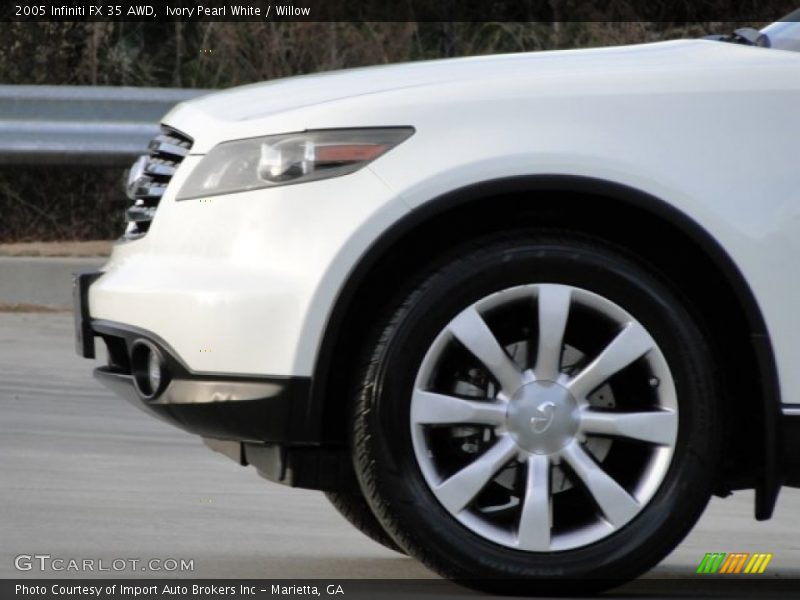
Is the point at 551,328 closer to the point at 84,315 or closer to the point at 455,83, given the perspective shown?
the point at 455,83

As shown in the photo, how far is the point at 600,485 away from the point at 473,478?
283 millimetres

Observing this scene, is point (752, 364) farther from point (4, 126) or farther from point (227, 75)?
point (227, 75)

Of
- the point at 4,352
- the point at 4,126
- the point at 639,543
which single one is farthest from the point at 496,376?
the point at 4,126

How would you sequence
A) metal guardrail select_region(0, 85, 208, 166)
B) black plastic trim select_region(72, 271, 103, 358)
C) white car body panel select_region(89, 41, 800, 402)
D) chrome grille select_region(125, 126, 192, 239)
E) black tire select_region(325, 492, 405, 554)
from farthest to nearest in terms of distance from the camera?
metal guardrail select_region(0, 85, 208, 166) → black tire select_region(325, 492, 405, 554) → black plastic trim select_region(72, 271, 103, 358) → chrome grille select_region(125, 126, 192, 239) → white car body panel select_region(89, 41, 800, 402)

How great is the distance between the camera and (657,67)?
428cm

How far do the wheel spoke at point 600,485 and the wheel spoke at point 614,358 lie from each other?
5.2 inches

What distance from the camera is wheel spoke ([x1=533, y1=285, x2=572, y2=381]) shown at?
4199 mm

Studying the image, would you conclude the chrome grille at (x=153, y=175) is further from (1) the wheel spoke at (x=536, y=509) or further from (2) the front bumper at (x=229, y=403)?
(1) the wheel spoke at (x=536, y=509)

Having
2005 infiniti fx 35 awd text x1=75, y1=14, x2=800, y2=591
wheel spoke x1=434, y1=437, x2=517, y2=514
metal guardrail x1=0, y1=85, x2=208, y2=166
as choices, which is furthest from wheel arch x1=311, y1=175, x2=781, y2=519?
metal guardrail x1=0, y1=85, x2=208, y2=166

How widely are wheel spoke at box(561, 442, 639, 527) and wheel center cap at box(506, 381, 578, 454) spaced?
3cm

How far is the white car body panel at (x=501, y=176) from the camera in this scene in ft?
13.5

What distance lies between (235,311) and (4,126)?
5.62 m

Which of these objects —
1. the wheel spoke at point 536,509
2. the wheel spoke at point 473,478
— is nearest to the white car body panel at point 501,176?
the wheel spoke at point 473,478

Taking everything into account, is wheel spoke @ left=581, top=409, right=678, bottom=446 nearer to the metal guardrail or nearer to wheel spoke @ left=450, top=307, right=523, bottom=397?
wheel spoke @ left=450, top=307, right=523, bottom=397
